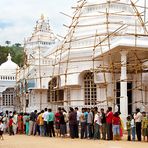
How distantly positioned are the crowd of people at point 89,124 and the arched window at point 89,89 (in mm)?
4868

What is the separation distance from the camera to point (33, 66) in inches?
1104

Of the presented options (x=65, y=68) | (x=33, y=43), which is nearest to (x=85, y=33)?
(x=65, y=68)

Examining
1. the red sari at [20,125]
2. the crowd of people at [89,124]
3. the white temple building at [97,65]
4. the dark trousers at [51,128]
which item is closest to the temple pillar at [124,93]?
the white temple building at [97,65]

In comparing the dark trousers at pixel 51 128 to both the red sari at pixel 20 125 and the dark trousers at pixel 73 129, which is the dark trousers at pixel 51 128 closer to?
the dark trousers at pixel 73 129

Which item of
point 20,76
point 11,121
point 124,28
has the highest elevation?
point 124,28

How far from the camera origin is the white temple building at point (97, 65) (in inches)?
884

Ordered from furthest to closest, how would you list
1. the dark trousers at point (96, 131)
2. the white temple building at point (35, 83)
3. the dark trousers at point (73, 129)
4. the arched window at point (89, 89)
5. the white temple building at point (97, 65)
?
the white temple building at point (35, 83), the arched window at point (89, 89), the white temple building at point (97, 65), the dark trousers at point (73, 129), the dark trousers at point (96, 131)

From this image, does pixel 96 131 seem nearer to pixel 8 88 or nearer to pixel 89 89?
pixel 89 89

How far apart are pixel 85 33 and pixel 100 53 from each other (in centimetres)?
322

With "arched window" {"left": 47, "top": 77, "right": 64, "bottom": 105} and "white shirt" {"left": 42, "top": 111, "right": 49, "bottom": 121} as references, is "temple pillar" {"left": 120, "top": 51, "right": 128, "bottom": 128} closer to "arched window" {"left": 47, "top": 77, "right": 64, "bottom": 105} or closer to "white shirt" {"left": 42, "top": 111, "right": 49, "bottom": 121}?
"white shirt" {"left": 42, "top": 111, "right": 49, "bottom": 121}

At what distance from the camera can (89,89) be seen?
83.4 ft

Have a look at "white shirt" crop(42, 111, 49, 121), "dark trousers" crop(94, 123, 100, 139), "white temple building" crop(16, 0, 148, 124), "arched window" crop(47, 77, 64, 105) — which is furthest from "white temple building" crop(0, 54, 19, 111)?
"dark trousers" crop(94, 123, 100, 139)

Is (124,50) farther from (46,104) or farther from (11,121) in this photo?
(46,104)

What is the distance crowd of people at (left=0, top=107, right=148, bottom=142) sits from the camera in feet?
53.5
